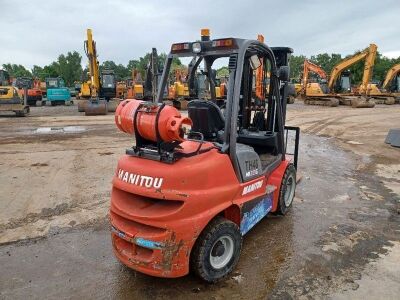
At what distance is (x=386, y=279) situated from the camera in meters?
3.38

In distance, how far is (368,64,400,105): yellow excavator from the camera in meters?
28.1

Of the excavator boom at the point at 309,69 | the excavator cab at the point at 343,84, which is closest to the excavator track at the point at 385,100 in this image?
the excavator cab at the point at 343,84

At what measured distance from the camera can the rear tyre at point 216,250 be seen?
3146 millimetres

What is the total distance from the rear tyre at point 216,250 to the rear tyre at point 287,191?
1.44 meters

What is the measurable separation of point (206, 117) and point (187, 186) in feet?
3.30

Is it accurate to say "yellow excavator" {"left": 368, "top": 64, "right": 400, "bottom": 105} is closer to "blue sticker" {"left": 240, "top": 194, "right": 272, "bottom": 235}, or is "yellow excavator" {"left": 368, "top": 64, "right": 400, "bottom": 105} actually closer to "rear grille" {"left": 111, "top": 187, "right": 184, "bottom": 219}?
"blue sticker" {"left": 240, "top": 194, "right": 272, "bottom": 235}

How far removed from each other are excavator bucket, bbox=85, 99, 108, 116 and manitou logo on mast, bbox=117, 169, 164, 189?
15887 millimetres

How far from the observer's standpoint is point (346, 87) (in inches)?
1093

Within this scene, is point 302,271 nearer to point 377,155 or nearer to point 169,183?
point 169,183

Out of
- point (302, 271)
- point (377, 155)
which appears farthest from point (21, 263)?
point (377, 155)

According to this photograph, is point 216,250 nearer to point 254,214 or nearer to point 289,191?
point 254,214

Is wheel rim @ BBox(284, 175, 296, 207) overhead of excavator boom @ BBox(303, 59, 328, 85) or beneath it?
beneath

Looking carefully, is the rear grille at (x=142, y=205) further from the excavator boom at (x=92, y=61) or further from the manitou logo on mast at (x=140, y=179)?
the excavator boom at (x=92, y=61)

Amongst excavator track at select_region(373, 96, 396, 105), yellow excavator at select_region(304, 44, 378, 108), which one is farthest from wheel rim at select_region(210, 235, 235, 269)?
excavator track at select_region(373, 96, 396, 105)
